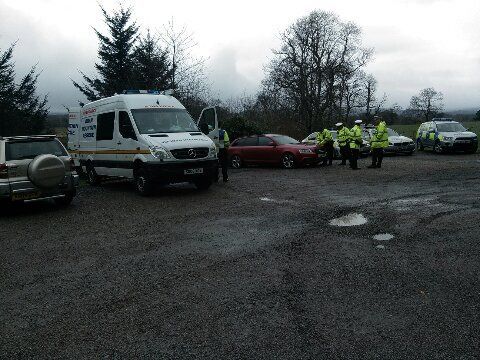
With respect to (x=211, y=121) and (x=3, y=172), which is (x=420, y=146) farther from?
(x=3, y=172)

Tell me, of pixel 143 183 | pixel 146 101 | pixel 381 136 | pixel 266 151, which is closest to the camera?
pixel 143 183

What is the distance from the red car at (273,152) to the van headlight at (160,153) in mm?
8265

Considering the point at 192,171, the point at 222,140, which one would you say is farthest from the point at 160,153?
the point at 222,140

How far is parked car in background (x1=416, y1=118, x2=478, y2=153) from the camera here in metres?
22.2

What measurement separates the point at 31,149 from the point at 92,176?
4666mm

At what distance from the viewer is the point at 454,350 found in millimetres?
3207

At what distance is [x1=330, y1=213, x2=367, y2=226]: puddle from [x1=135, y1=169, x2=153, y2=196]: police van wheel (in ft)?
17.2

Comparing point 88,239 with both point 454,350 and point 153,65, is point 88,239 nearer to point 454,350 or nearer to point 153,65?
point 454,350

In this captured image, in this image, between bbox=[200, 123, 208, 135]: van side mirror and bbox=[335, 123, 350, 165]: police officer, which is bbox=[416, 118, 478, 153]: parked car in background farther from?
bbox=[200, 123, 208, 135]: van side mirror

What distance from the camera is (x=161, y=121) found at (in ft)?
38.2

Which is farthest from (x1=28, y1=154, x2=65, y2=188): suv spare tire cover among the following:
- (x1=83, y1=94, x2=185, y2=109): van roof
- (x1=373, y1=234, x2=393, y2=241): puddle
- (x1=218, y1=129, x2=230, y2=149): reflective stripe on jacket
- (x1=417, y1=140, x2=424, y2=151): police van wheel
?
(x1=417, y1=140, x2=424, y2=151): police van wheel

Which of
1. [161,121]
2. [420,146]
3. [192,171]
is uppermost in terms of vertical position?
[161,121]

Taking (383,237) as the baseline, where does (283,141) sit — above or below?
above

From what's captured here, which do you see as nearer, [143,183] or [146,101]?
[143,183]
